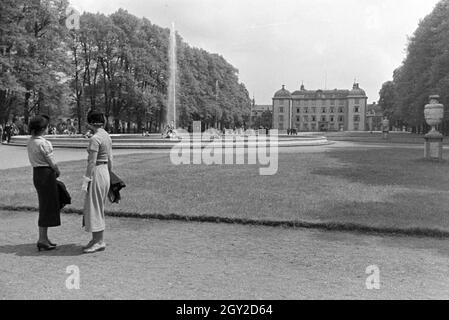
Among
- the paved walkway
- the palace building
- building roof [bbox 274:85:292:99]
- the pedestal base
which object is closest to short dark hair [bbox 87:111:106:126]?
the paved walkway

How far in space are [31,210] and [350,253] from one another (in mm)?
6865

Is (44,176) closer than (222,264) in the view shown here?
No

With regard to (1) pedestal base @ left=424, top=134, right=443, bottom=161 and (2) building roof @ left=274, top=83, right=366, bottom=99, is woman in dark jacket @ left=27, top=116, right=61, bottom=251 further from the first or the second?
(2) building roof @ left=274, top=83, right=366, bottom=99

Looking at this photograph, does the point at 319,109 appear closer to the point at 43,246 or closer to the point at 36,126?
the point at 36,126

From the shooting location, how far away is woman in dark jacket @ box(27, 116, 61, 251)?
20.4 ft

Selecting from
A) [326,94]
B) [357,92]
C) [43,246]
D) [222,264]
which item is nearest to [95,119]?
[43,246]

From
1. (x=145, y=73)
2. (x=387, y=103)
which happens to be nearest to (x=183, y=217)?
(x=145, y=73)

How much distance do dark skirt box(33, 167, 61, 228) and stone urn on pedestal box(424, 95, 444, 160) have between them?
16.3 meters

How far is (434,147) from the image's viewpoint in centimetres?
1850

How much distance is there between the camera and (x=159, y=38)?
191ft

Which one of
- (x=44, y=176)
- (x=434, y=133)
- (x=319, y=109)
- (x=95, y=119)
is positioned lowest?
(x=44, y=176)

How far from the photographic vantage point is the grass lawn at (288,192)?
8.45m

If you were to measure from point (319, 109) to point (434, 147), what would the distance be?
14542 cm
